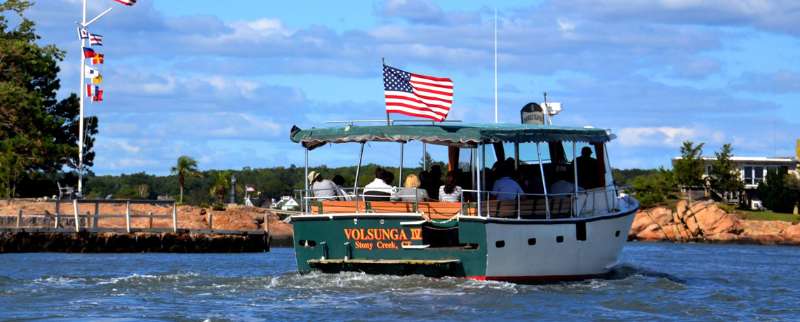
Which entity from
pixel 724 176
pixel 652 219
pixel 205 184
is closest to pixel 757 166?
pixel 724 176

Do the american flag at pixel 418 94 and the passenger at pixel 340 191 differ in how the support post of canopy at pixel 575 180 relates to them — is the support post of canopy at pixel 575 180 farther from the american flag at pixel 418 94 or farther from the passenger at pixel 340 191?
the passenger at pixel 340 191

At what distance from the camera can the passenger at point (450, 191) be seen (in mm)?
25422

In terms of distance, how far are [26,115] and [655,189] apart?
43.1m

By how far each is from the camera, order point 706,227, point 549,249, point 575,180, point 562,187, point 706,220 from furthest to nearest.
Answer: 1. point 706,220
2. point 706,227
3. point 562,187
4. point 575,180
5. point 549,249

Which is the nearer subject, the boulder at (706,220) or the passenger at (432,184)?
the passenger at (432,184)

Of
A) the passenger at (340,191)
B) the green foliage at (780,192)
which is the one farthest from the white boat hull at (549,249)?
the green foliage at (780,192)

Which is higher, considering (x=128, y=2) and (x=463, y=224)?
(x=128, y=2)

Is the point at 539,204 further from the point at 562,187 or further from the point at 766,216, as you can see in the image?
the point at 766,216

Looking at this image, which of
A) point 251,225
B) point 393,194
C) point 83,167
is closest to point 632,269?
point 393,194

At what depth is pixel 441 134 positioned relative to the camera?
965 inches

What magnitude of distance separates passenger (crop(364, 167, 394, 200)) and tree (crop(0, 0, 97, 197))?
37518mm

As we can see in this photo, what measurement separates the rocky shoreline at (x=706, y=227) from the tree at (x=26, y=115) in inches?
1340

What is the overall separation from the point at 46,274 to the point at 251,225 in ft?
114

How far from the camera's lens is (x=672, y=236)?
3184 inches
